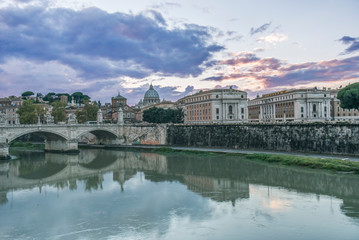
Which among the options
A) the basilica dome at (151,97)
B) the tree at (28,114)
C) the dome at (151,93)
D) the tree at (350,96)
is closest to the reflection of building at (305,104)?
the tree at (350,96)

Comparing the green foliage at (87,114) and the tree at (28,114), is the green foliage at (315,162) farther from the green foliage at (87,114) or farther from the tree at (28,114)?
the tree at (28,114)

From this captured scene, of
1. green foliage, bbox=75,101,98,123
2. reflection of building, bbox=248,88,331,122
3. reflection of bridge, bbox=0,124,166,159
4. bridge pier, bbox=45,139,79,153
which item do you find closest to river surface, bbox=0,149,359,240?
reflection of bridge, bbox=0,124,166,159

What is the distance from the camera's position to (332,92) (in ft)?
246

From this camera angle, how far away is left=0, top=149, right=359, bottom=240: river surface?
14.1m

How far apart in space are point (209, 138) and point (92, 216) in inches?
1304

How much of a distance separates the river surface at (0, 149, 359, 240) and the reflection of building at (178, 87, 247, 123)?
36.7m

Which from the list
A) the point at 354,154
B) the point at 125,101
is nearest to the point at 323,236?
the point at 354,154

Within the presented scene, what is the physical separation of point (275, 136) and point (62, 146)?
90.9 feet

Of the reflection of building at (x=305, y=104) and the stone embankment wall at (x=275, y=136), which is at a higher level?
the reflection of building at (x=305, y=104)

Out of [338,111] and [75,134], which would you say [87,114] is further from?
[338,111]

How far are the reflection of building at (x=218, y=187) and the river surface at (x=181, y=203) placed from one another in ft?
0.19

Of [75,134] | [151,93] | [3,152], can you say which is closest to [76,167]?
[3,152]

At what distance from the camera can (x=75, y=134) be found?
1805 inches

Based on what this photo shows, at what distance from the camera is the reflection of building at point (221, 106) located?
223 ft
